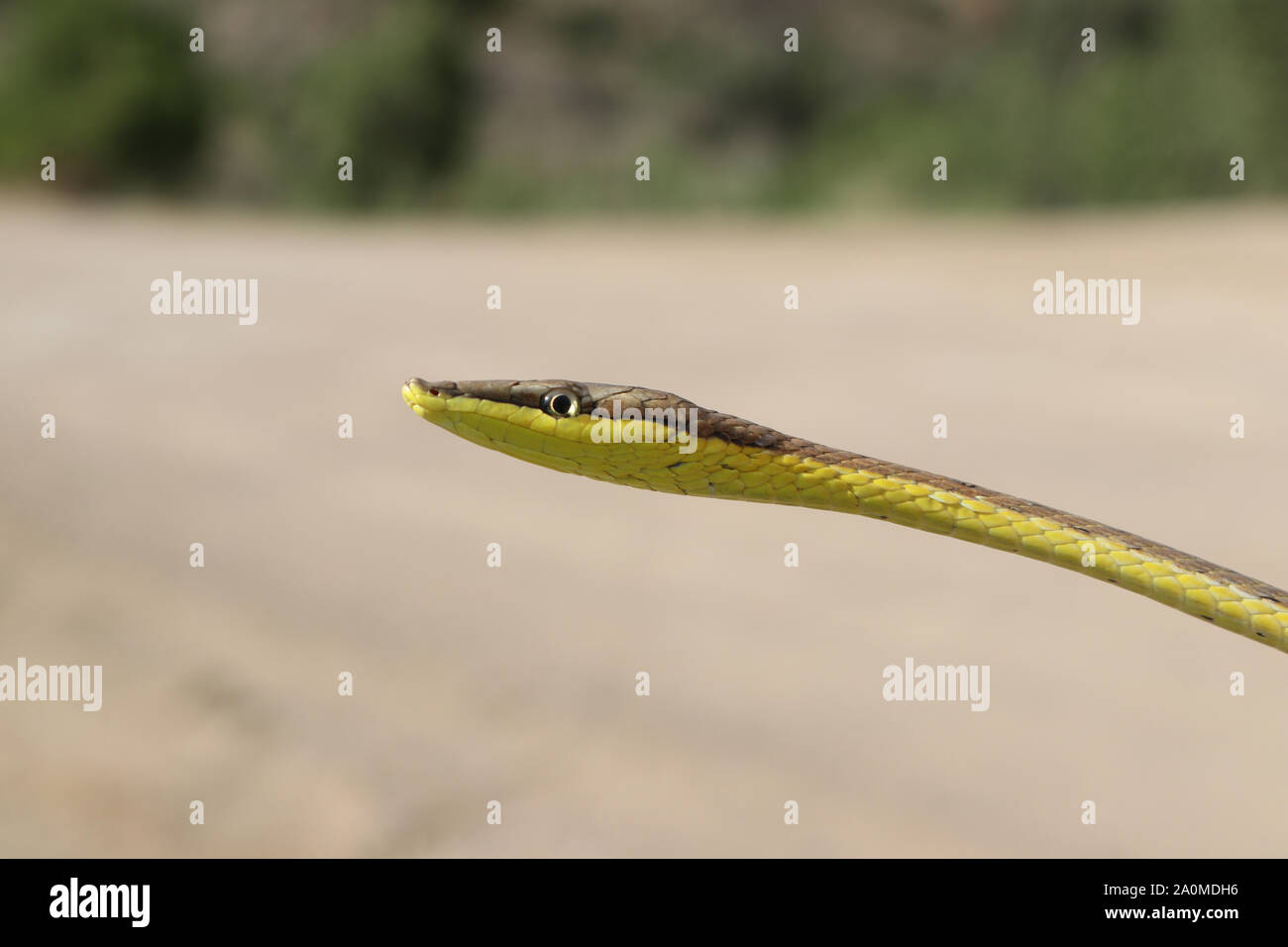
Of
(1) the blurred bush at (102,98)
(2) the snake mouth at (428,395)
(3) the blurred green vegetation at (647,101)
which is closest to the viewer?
(2) the snake mouth at (428,395)

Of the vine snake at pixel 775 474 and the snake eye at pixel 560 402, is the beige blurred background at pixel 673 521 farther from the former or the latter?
the snake eye at pixel 560 402

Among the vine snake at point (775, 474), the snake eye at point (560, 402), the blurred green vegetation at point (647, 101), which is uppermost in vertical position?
the blurred green vegetation at point (647, 101)

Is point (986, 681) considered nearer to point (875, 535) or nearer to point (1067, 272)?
point (875, 535)

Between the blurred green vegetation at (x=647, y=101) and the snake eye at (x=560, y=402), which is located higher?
the blurred green vegetation at (x=647, y=101)

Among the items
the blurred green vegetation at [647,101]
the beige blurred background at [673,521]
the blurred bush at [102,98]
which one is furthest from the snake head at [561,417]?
the blurred bush at [102,98]

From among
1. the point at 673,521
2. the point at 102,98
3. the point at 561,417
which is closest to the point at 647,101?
the point at 102,98

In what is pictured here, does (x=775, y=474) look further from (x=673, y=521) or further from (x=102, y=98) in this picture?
(x=102, y=98)

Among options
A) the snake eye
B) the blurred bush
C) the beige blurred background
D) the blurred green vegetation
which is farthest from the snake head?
the blurred bush

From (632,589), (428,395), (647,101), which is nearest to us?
(428,395)
